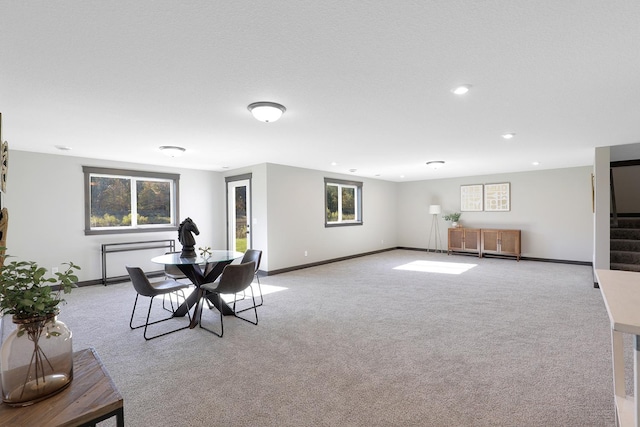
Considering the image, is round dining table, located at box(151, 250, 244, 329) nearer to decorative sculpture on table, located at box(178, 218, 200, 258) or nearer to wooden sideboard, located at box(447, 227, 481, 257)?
decorative sculpture on table, located at box(178, 218, 200, 258)

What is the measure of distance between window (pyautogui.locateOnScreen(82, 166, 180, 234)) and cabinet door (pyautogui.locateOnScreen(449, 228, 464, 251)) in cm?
693

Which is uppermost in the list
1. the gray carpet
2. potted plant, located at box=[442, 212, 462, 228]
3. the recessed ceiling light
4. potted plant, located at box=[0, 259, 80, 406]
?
the recessed ceiling light

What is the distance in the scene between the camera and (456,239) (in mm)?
8742

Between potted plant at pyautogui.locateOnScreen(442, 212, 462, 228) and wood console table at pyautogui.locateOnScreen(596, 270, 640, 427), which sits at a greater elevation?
potted plant at pyautogui.locateOnScreen(442, 212, 462, 228)

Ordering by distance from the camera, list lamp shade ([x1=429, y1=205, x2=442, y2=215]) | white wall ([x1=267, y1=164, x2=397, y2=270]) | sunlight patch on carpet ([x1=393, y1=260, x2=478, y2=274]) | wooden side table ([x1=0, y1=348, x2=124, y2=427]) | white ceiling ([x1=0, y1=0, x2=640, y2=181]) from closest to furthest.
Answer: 1. wooden side table ([x1=0, y1=348, x2=124, y2=427])
2. white ceiling ([x1=0, y1=0, x2=640, y2=181])
3. white wall ([x1=267, y1=164, x2=397, y2=270])
4. sunlight patch on carpet ([x1=393, y1=260, x2=478, y2=274])
5. lamp shade ([x1=429, y1=205, x2=442, y2=215])

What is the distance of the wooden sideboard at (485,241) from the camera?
7.84 m

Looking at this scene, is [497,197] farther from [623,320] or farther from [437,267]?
[623,320]

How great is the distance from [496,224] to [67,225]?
9338mm

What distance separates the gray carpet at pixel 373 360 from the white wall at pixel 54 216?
90 cm

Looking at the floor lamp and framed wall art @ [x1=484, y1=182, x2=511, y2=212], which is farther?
the floor lamp

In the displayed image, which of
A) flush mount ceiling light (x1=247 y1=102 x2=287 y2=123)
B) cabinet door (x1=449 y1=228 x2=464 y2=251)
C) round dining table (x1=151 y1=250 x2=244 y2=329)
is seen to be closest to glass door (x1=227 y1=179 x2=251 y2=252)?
round dining table (x1=151 y1=250 x2=244 y2=329)

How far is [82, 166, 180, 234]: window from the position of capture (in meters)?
5.73

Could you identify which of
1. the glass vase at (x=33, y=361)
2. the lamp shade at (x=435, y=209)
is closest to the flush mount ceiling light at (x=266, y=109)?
the glass vase at (x=33, y=361)

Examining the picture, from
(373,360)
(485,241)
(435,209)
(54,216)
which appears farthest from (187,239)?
(485,241)
